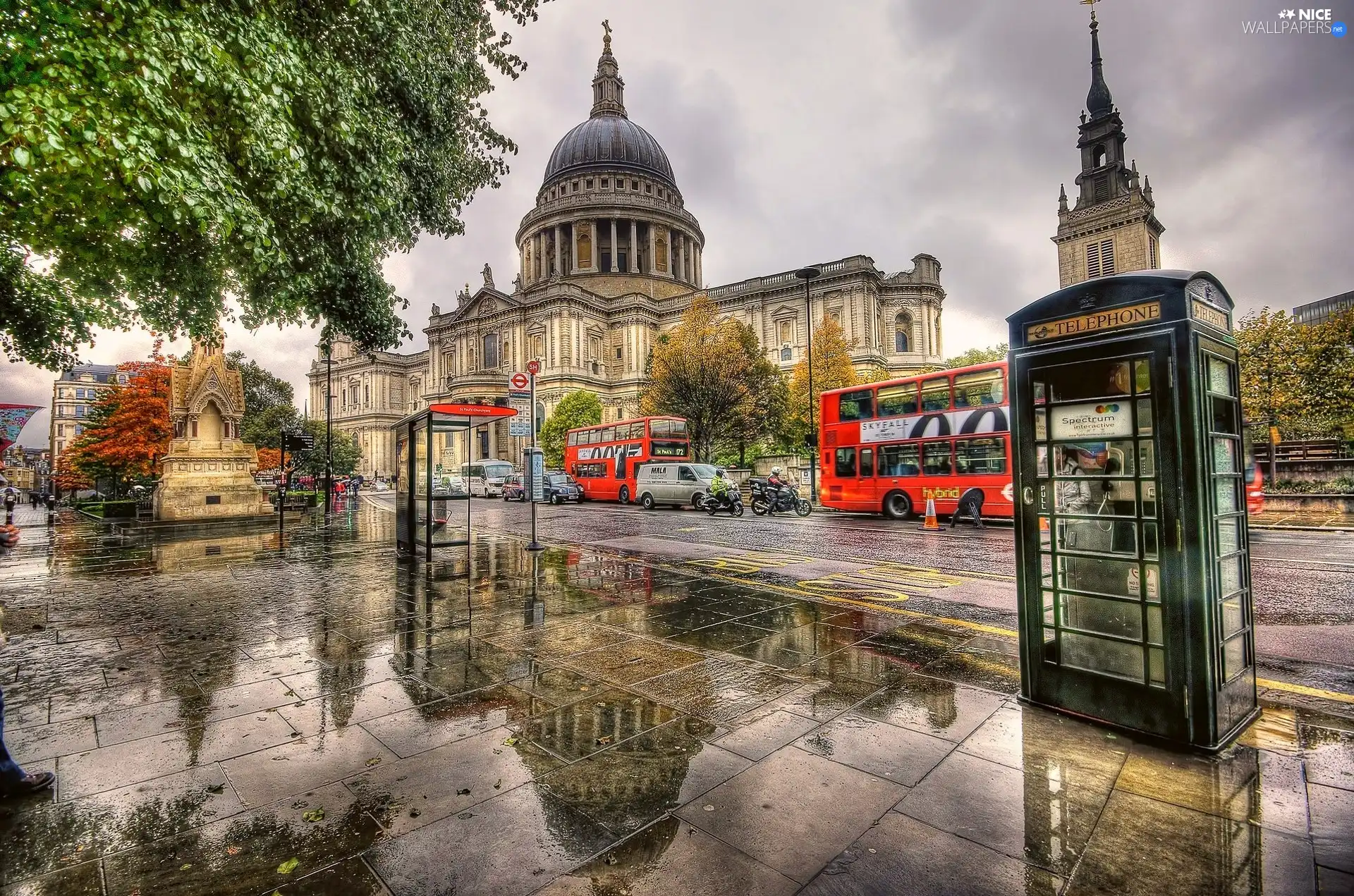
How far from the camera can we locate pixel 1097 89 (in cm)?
5672

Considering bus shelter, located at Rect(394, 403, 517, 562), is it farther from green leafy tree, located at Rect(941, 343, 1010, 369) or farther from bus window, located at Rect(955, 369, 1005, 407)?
green leafy tree, located at Rect(941, 343, 1010, 369)

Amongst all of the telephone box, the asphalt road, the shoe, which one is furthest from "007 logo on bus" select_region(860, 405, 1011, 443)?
the shoe

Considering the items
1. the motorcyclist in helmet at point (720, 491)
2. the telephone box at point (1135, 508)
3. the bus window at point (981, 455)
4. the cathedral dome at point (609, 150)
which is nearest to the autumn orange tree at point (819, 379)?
the motorcyclist in helmet at point (720, 491)

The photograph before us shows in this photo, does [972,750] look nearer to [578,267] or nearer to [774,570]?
[774,570]

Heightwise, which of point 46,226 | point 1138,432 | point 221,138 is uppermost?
point 221,138

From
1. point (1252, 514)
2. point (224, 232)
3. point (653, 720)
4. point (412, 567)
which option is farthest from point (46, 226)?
point (1252, 514)

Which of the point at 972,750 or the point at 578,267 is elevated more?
the point at 578,267

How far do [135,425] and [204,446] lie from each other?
962 cm

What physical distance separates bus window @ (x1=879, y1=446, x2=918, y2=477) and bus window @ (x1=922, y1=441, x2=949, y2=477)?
337 mm

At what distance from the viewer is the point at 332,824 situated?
2527mm

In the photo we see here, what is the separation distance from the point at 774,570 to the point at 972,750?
19.1 feet

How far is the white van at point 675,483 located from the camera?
82.8 ft

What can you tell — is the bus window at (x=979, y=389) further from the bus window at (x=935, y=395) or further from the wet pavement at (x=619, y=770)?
the wet pavement at (x=619, y=770)

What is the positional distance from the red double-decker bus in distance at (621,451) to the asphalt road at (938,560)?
30.5 feet
